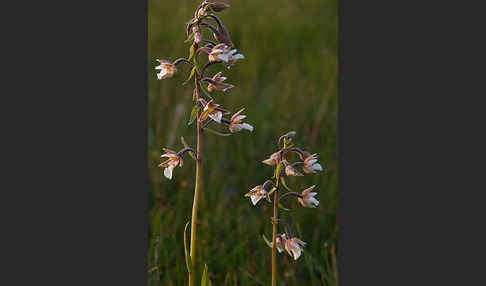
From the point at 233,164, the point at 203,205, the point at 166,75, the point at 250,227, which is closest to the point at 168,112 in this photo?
the point at 233,164

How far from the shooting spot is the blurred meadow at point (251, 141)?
114 inches

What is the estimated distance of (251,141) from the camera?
3588mm

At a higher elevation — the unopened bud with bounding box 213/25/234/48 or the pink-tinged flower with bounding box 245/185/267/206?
the unopened bud with bounding box 213/25/234/48

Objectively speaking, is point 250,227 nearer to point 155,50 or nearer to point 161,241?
point 161,241

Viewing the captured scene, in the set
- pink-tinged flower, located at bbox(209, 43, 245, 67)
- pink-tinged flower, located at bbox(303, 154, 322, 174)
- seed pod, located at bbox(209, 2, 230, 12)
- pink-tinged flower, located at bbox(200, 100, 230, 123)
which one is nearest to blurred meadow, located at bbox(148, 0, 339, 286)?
pink-tinged flower, located at bbox(303, 154, 322, 174)

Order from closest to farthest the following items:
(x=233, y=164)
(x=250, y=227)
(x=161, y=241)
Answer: (x=161, y=241), (x=250, y=227), (x=233, y=164)

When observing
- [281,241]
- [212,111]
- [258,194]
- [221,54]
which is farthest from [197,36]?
[281,241]

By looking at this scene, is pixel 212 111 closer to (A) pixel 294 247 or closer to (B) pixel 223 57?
(B) pixel 223 57

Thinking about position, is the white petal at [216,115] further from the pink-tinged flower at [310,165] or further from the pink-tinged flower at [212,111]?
the pink-tinged flower at [310,165]

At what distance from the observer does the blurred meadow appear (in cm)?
290

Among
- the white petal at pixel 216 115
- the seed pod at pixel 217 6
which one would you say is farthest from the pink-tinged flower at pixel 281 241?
the seed pod at pixel 217 6

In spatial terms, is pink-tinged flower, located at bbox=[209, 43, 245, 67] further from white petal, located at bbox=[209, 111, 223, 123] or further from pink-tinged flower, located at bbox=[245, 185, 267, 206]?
pink-tinged flower, located at bbox=[245, 185, 267, 206]

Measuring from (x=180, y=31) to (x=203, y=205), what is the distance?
2.67m

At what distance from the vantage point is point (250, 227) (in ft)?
10.2
